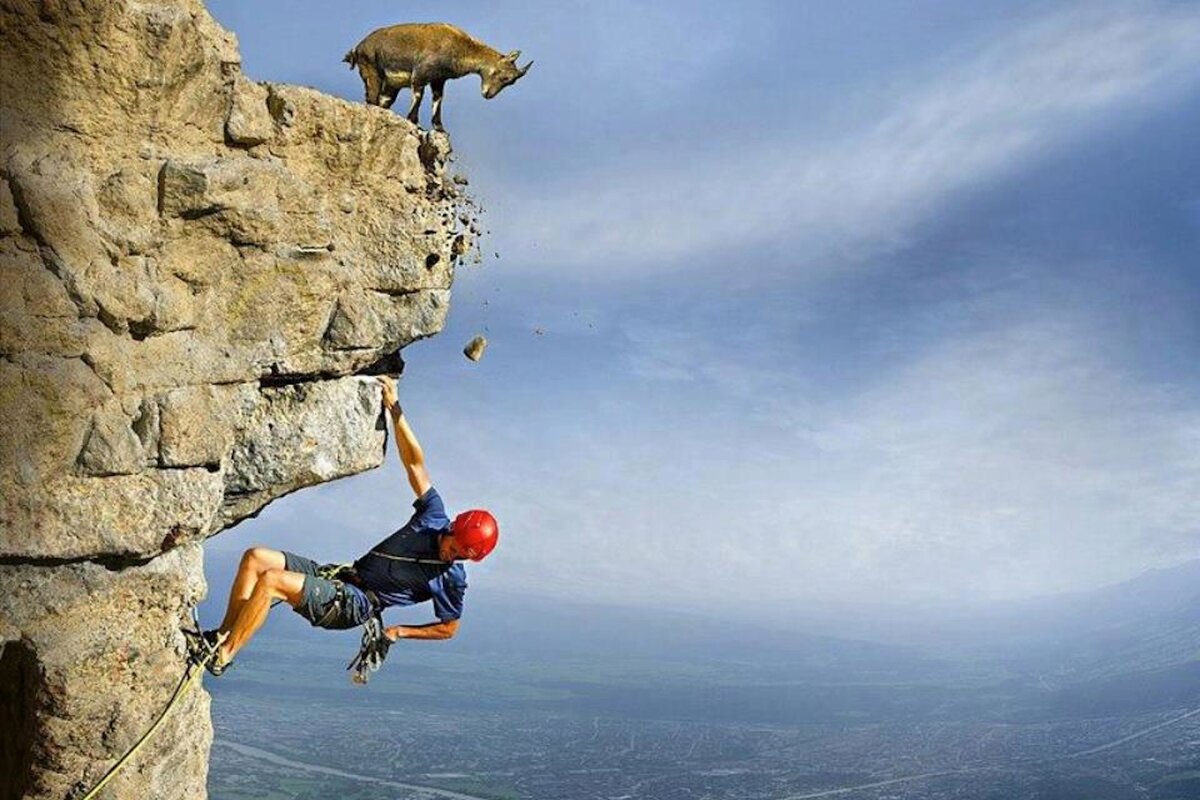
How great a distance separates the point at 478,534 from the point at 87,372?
4.40 meters

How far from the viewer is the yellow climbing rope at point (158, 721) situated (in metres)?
8.69

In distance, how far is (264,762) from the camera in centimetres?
19725

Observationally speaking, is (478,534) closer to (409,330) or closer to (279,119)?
(409,330)

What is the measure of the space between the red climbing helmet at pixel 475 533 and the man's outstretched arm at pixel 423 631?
123 cm

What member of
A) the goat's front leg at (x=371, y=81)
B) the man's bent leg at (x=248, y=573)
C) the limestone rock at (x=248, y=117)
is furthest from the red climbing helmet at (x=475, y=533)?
the goat's front leg at (x=371, y=81)

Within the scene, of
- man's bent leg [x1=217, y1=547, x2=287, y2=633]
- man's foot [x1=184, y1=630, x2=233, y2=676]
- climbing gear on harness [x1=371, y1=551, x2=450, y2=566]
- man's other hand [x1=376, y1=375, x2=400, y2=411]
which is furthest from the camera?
man's other hand [x1=376, y1=375, x2=400, y2=411]

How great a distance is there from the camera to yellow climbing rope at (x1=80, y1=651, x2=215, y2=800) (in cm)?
869

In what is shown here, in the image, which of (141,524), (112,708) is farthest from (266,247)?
(112,708)

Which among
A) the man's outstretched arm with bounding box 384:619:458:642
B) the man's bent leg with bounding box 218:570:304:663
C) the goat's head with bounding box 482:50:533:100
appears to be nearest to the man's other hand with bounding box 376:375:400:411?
the man's bent leg with bounding box 218:570:304:663

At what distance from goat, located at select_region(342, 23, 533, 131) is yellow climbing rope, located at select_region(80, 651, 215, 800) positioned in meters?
Result: 7.40

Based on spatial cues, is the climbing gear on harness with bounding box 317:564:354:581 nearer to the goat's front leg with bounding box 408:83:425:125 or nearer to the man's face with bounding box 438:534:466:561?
the man's face with bounding box 438:534:466:561

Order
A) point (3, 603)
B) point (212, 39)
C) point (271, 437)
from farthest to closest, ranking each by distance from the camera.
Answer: point (271, 437) < point (212, 39) < point (3, 603)

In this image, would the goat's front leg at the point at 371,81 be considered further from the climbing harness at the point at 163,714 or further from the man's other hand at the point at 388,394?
the climbing harness at the point at 163,714

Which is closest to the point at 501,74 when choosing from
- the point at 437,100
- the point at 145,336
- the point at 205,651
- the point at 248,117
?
the point at 437,100
